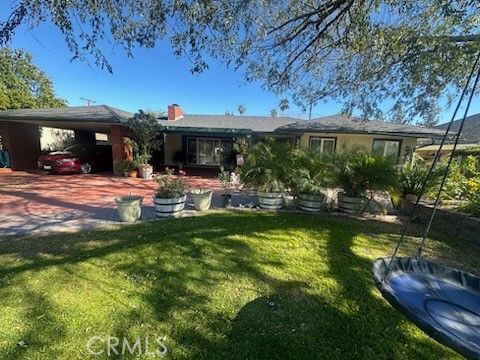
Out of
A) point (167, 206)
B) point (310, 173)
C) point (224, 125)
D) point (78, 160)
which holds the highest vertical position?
point (224, 125)

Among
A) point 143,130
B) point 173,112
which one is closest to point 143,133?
point 143,130

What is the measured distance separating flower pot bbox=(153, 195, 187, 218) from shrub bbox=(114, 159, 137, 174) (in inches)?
298

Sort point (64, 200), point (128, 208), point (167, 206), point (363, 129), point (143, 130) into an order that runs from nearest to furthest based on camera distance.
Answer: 1. point (128, 208)
2. point (167, 206)
3. point (64, 200)
4. point (143, 130)
5. point (363, 129)

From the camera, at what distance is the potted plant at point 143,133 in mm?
13125

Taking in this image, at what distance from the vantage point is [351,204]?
7719 mm

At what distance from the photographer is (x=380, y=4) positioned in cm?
543

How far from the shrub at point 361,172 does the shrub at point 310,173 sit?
0.89 feet

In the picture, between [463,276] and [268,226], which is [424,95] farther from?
[463,276]

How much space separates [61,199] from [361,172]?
8928 mm

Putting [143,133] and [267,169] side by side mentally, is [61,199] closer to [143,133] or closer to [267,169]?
[143,133]

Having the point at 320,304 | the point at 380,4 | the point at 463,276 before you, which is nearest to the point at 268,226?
the point at 320,304

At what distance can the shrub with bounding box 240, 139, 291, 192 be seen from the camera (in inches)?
305

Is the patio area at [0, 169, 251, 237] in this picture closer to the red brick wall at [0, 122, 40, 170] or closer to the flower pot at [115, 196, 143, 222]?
the flower pot at [115, 196, 143, 222]

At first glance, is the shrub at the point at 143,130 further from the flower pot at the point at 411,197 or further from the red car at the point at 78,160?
the flower pot at the point at 411,197
